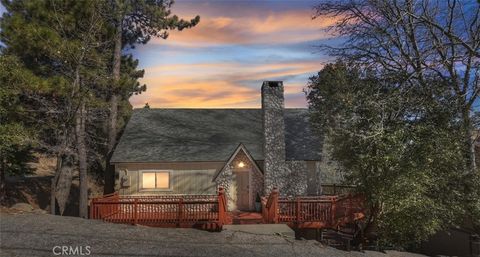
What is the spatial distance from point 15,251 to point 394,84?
15.1 m

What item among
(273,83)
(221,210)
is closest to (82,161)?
(221,210)

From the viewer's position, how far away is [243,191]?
23.8m

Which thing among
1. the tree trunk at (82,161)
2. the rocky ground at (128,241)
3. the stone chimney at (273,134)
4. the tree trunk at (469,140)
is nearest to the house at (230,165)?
the stone chimney at (273,134)

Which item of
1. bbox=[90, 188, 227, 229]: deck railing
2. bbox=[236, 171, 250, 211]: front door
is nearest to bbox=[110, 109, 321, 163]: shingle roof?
bbox=[236, 171, 250, 211]: front door

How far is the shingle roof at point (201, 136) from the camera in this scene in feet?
80.3

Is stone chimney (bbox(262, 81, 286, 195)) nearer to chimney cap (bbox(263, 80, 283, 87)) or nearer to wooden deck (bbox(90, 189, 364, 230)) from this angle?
chimney cap (bbox(263, 80, 283, 87))

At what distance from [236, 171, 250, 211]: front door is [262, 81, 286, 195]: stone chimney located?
1.24 m

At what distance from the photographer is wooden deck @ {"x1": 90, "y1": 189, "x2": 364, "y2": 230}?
57.6 feet

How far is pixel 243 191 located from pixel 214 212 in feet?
20.2

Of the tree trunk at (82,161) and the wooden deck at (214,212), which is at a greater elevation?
the tree trunk at (82,161)

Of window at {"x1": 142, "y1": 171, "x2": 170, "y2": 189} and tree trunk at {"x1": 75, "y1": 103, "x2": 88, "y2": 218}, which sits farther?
window at {"x1": 142, "y1": 171, "x2": 170, "y2": 189}

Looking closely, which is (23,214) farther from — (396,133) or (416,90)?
(416,90)

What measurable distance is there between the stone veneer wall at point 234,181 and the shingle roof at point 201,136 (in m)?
0.75

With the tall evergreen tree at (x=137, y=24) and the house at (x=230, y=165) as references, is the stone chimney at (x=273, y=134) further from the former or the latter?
the tall evergreen tree at (x=137, y=24)
